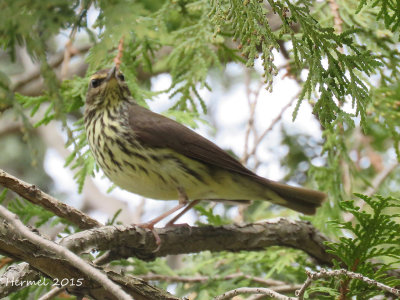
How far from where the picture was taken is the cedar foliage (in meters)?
2.25

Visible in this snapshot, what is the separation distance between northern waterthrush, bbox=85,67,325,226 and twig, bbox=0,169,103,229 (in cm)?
76

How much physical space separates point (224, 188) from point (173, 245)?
764 mm

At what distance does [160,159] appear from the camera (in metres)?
3.99

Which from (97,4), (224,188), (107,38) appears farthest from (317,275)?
(224,188)

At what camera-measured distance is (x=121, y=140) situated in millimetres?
3992

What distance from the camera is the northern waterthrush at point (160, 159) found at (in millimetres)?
3967

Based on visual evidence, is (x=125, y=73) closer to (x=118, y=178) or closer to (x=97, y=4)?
(x=118, y=178)

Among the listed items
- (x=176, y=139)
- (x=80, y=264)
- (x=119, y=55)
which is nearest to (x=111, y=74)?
(x=119, y=55)

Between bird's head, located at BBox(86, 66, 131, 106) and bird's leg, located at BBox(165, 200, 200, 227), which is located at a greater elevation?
bird's head, located at BBox(86, 66, 131, 106)

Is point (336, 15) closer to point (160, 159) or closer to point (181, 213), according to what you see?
point (160, 159)

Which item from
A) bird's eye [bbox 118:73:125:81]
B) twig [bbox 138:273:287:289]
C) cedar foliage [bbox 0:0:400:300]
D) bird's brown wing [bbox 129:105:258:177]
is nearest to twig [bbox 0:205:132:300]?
cedar foliage [bbox 0:0:400:300]

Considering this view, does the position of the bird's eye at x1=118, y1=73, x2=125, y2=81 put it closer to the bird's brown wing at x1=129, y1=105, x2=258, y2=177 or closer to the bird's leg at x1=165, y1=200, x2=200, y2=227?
the bird's brown wing at x1=129, y1=105, x2=258, y2=177

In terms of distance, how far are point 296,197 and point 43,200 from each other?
2.02 meters

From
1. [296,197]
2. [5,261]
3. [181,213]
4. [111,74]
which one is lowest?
[5,261]
